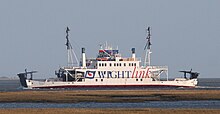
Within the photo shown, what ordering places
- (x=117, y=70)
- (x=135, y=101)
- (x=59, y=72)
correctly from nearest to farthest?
(x=135, y=101)
(x=117, y=70)
(x=59, y=72)

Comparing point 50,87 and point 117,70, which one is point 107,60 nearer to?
point 117,70

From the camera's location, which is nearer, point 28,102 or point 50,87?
point 28,102

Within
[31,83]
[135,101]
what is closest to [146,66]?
[31,83]

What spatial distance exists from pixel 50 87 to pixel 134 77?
630 inches

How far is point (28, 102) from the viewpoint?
8569cm

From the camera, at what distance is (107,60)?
137 meters

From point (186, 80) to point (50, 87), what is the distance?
26706 mm

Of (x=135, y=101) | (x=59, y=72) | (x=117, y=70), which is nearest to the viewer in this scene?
(x=135, y=101)

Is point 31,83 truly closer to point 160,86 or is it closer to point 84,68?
point 84,68

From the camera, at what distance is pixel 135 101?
281ft

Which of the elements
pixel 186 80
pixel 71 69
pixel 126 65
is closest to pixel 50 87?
pixel 71 69

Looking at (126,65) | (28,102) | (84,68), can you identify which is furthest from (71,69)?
(28,102)

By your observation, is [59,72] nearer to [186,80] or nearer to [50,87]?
[50,87]

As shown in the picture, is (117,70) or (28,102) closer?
(28,102)
